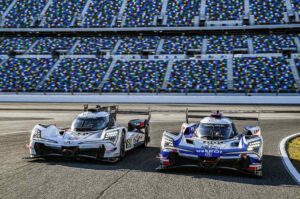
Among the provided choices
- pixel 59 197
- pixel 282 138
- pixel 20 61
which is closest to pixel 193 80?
pixel 20 61

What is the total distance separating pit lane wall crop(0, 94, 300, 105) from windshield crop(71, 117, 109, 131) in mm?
29267

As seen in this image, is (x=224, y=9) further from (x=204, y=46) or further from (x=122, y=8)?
(x=122, y=8)

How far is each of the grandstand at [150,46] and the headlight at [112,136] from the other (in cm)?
3351

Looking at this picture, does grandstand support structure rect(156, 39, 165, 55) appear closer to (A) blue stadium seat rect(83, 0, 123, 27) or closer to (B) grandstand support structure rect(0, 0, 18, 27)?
(A) blue stadium seat rect(83, 0, 123, 27)

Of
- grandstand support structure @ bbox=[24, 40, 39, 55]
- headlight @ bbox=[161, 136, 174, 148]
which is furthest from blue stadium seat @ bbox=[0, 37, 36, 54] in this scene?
headlight @ bbox=[161, 136, 174, 148]

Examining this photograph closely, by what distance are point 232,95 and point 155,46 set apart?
1603cm

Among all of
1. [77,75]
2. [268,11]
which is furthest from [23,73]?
[268,11]

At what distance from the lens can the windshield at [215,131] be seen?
10.8 metres

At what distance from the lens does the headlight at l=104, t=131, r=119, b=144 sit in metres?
10.9

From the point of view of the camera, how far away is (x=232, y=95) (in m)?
42.1

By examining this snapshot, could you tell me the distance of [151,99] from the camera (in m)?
41.8

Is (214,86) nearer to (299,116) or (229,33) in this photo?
(229,33)

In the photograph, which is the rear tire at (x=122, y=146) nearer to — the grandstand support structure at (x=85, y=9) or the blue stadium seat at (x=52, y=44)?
the blue stadium seat at (x=52, y=44)

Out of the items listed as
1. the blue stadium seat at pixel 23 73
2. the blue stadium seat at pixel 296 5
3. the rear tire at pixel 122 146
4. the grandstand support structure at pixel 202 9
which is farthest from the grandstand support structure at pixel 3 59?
the rear tire at pixel 122 146
